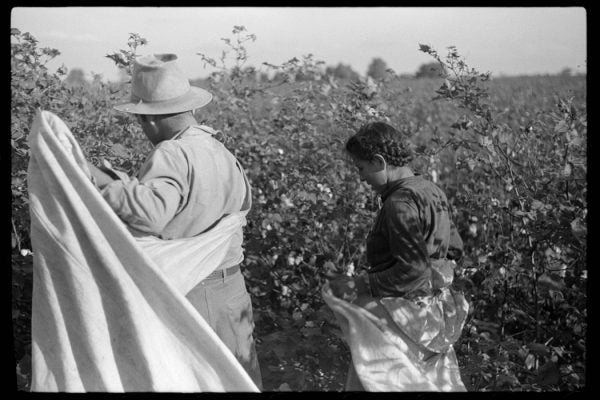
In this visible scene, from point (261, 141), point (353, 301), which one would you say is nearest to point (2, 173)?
point (353, 301)

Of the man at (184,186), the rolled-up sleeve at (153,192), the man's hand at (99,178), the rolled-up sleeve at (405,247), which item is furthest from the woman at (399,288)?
the man's hand at (99,178)

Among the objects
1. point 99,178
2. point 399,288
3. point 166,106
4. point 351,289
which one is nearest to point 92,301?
point 99,178

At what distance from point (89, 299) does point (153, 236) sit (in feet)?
0.98

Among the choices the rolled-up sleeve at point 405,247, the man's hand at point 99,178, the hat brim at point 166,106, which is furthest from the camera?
the hat brim at point 166,106

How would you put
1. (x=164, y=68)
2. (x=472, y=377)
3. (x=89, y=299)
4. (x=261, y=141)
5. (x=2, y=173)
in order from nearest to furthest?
(x=89, y=299) < (x=164, y=68) < (x=2, y=173) < (x=472, y=377) < (x=261, y=141)

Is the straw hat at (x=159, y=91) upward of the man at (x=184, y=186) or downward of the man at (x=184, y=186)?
Result: upward

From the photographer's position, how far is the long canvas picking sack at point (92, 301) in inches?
90.6

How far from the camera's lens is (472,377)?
3115 mm

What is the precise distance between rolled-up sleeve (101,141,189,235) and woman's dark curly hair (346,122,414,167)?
0.60 metres

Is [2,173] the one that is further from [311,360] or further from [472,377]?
[472,377]

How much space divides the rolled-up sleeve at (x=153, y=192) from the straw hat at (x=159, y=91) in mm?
195

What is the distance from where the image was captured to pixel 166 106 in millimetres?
2525

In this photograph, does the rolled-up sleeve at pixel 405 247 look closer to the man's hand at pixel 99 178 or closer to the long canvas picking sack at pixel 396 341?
the long canvas picking sack at pixel 396 341

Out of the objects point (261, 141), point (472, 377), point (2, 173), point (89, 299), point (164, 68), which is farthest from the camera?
point (261, 141)
